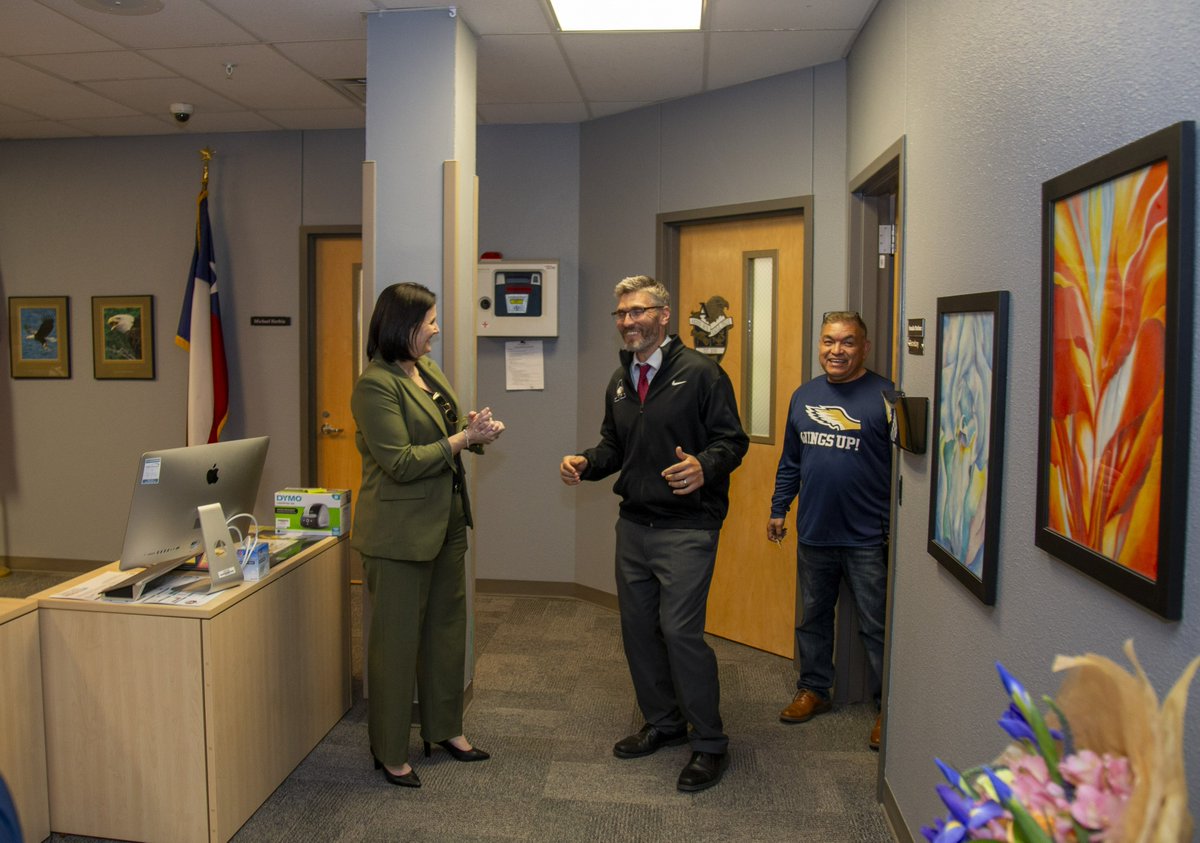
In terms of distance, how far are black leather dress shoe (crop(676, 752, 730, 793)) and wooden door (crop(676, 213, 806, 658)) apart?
3.71ft

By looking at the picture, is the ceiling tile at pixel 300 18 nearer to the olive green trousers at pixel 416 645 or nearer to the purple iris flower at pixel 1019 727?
the olive green trousers at pixel 416 645

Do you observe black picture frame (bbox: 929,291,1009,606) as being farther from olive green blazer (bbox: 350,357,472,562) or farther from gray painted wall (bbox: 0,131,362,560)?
gray painted wall (bbox: 0,131,362,560)

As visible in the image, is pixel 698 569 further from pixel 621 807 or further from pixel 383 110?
pixel 383 110

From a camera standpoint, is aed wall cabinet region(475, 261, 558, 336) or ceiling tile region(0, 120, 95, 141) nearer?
aed wall cabinet region(475, 261, 558, 336)

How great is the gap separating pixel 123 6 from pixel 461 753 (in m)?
2.82

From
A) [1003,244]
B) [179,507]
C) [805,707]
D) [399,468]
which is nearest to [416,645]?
[399,468]

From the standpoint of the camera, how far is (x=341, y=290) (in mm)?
5043

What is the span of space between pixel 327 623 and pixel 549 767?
902 mm

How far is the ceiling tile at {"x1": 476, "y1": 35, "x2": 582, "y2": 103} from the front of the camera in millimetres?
3521

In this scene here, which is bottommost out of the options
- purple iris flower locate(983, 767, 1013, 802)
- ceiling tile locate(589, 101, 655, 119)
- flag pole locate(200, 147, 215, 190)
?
purple iris flower locate(983, 767, 1013, 802)

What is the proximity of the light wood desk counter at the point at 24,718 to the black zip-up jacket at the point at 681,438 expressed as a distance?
Answer: 1709 millimetres

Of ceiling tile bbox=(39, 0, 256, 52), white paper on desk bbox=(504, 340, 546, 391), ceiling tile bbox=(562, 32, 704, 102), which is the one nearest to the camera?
ceiling tile bbox=(39, 0, 256, 52)

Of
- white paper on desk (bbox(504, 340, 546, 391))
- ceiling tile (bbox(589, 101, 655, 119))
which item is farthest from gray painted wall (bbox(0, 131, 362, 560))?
ceiling tile (bbox(589, 101, 655, 119))

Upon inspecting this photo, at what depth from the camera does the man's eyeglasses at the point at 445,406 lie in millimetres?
2835
